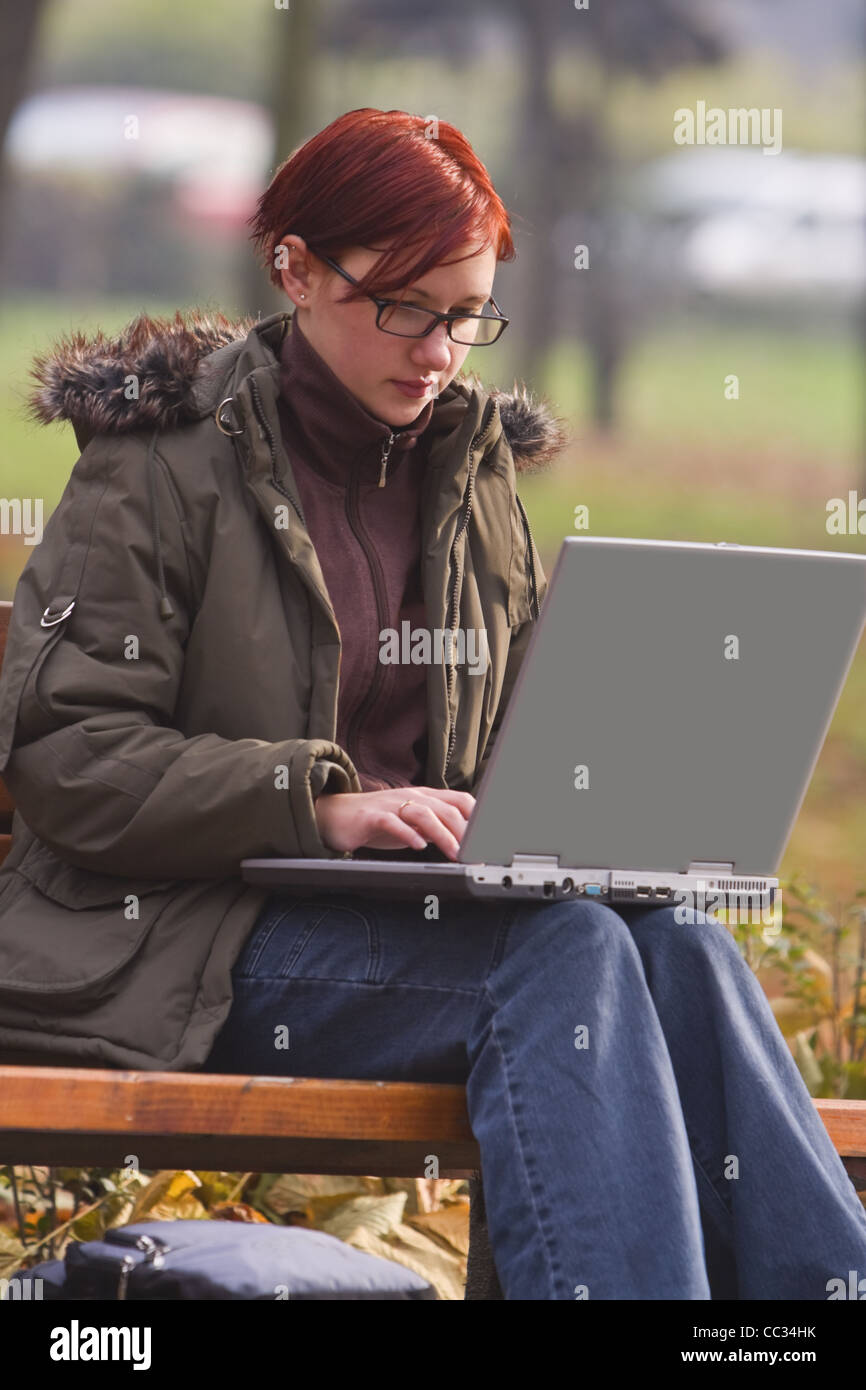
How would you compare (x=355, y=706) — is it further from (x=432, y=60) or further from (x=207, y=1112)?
(x=432, y=60)

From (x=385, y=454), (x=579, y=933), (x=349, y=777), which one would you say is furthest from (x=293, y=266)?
(x=579, y=933)

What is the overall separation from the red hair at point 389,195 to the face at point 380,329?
0.07 ft

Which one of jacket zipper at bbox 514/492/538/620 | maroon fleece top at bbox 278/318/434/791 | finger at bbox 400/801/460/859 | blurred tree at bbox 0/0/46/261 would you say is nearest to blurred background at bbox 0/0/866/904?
blurred tree at bbox 0/0/46/261

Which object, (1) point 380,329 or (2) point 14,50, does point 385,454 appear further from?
(2) point 14,50

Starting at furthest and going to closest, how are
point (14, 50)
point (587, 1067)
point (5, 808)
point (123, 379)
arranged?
point (14, 50) < point (5, 808) < point (123, 379) < point (587, 1067)

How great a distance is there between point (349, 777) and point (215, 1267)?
651mm

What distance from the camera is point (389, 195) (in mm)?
2768

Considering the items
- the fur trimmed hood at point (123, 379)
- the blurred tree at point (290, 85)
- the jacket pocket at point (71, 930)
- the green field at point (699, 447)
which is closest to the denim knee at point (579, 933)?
the jacket pocket at point (71, 930)

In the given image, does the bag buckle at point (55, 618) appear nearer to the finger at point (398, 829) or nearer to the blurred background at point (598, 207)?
the finger at point (398, 829)

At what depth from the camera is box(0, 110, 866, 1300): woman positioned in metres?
2.26

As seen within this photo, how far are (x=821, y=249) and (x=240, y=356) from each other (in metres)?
10.2

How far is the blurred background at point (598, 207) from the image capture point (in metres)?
11.4

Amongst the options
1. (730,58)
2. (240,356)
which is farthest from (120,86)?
(240,356)
